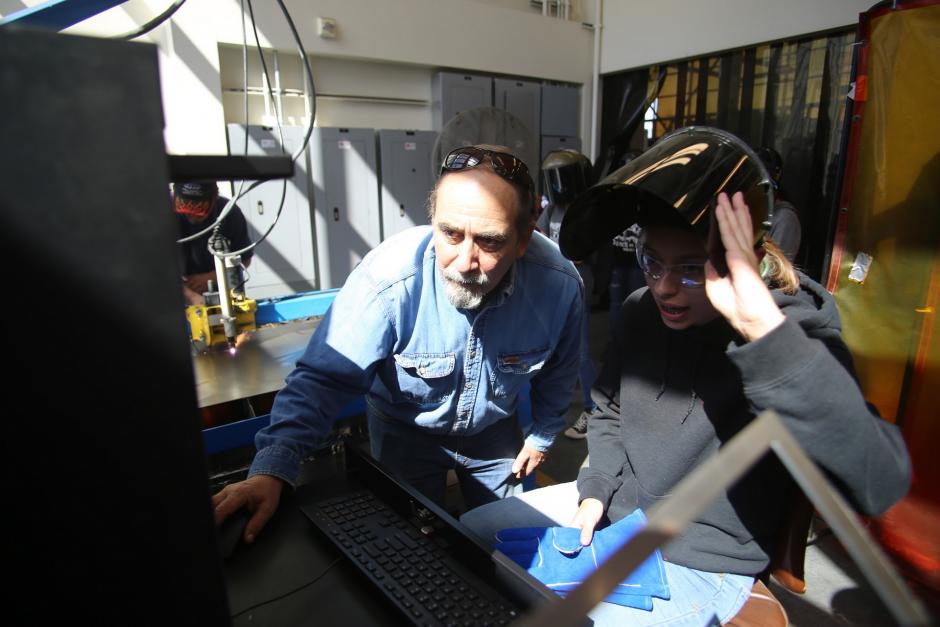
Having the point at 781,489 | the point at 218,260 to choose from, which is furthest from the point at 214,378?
the point at 781,489

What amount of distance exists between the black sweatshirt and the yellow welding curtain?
1311mm

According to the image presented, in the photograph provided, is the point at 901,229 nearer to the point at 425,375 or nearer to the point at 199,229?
the point at 425,375

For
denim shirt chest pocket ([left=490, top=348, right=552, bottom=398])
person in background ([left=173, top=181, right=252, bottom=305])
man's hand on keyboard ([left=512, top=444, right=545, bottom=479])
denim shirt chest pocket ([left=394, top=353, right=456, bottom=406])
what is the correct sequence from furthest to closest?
person in background ([left=173, top=181, right=252, bottom=305])
man's hand on keyboard ([left=512, top=444, right=545, bottom=479])
denim shirt chest pocket ([left=490, top=348, right=552, bottom=398])
denim shirt chest pocket ([left=394, top=353, right=456, bottom=406])

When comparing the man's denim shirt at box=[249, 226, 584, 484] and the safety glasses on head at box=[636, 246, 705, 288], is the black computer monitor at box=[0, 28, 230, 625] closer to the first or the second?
the man's denim shirt at box=[249, 226, 584, 484]

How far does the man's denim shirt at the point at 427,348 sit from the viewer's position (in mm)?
1205

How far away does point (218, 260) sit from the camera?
189 cm

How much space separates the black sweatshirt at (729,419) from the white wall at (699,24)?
4332mm

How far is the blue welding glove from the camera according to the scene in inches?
39.6

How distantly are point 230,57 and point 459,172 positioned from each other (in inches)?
169

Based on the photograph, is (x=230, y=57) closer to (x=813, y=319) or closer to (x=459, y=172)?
(x=459, y=172)

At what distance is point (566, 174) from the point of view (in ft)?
11.1

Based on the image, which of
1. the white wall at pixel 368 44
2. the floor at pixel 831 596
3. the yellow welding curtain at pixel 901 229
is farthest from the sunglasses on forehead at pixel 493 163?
the white wall at pixel 368 44

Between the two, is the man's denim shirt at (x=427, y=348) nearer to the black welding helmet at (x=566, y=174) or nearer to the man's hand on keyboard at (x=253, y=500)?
the man's hand on keyboard at (x=253, y=500)

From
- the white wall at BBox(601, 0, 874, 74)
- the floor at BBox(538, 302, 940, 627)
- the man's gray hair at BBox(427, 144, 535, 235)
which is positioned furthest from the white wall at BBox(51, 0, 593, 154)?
the floor at BBox(538, 302, 940, 627)
